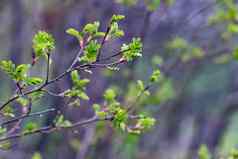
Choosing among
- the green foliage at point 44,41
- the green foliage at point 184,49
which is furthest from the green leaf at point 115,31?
the green foliage at point 184,49

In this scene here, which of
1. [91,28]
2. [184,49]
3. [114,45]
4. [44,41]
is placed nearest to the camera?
[44,41]

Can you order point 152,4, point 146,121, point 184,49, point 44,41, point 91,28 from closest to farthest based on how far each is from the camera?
point 44,41 < point 91,28 < point 146,121 < point 152,4 < point 184,49

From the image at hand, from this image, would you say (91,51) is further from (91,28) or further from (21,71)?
(21,71)

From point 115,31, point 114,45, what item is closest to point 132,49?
point 115,31

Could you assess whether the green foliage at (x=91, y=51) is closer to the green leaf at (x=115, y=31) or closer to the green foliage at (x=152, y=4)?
the green leaf at (x=115, y=31)

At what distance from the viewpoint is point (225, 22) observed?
14.0 feet

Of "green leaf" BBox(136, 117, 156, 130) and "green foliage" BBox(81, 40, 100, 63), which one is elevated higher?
"green foliage" BBox(81, 40, 100, 63)

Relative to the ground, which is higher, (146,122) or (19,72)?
(19,72)

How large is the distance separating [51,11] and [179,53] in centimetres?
103

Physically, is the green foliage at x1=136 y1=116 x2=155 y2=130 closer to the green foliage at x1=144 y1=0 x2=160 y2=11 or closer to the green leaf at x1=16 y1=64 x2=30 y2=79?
the green leaf at x1=16 y1=64 x2=30 y2=79

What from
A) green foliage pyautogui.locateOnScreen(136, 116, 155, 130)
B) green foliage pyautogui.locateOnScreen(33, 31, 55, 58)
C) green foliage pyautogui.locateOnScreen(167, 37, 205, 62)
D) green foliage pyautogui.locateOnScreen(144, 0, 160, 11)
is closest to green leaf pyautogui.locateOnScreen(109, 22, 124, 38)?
green foliage pyautogui.locateOnScreen(33, 31, 55, 58)

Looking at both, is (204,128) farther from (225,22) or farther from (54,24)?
(54,24)

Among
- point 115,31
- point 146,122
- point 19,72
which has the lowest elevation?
point 146,122

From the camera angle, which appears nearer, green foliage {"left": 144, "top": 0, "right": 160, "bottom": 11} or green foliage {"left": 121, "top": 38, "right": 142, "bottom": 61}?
green foliage {"left": 121, "top": 38, "right": 142, "bottom": 61}
